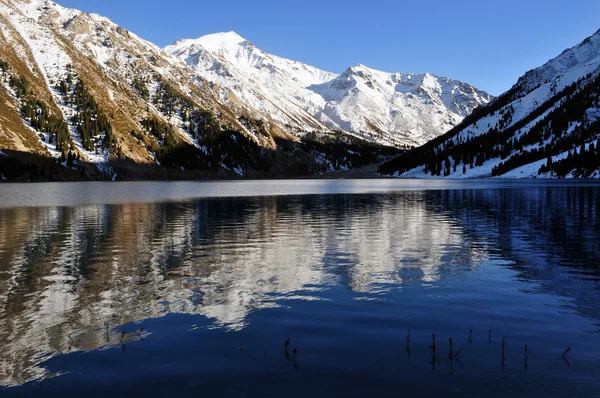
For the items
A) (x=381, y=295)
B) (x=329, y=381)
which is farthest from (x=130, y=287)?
(x=329, y=381)

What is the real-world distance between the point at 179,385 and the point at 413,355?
6.70 metres

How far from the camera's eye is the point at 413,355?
14.0 m

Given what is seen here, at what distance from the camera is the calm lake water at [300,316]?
12492 millimetres

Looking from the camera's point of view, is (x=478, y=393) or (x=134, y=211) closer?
(x=478, y=393)

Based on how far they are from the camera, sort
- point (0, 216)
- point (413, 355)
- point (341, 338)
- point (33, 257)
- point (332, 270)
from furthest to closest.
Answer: point (0, 216) → point (33, 257) → point (332, 270) → point (341, 338) → point (413, 355)

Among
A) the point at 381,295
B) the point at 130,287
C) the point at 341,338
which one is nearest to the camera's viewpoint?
the point at 341,338

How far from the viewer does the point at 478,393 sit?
11570mm

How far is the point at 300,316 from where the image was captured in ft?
59.8

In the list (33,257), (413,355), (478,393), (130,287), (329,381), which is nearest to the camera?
(478,393)

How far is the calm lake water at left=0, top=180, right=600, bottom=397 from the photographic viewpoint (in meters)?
12.5

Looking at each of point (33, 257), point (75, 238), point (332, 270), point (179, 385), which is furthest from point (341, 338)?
point (75, 238)

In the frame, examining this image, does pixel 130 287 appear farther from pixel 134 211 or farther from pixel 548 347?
pixel 134 211

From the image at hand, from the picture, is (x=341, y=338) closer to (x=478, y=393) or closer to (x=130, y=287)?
(x=478, y=393)

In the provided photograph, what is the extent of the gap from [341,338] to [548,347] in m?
6.33
